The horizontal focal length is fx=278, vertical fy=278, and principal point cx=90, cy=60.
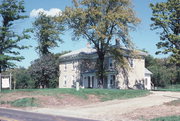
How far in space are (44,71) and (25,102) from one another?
3215 centimetres

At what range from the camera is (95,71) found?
48344 mm

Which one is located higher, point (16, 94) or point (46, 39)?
point (46, 39)

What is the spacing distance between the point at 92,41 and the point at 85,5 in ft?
18.4

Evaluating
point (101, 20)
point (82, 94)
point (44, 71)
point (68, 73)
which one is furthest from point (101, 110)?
point (44, 71)

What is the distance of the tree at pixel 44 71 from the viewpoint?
56.1 meters

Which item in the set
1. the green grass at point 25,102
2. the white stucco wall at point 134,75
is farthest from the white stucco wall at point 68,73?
the green grass at point 25,102

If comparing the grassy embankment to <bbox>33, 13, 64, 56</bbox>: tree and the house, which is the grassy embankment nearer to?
the house

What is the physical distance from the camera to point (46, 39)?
208ft

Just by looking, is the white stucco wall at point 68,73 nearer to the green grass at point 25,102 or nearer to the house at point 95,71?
the house at point 95,71

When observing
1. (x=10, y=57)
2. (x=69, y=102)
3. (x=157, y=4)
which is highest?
(x=157, y=4)

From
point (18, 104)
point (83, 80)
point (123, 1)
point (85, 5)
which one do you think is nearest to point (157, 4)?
point (123, 1)

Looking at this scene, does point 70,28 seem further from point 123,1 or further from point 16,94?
point 16,94

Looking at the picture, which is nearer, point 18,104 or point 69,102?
point 18,104

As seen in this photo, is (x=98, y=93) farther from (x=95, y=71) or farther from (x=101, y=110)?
(x=95, y=71)
